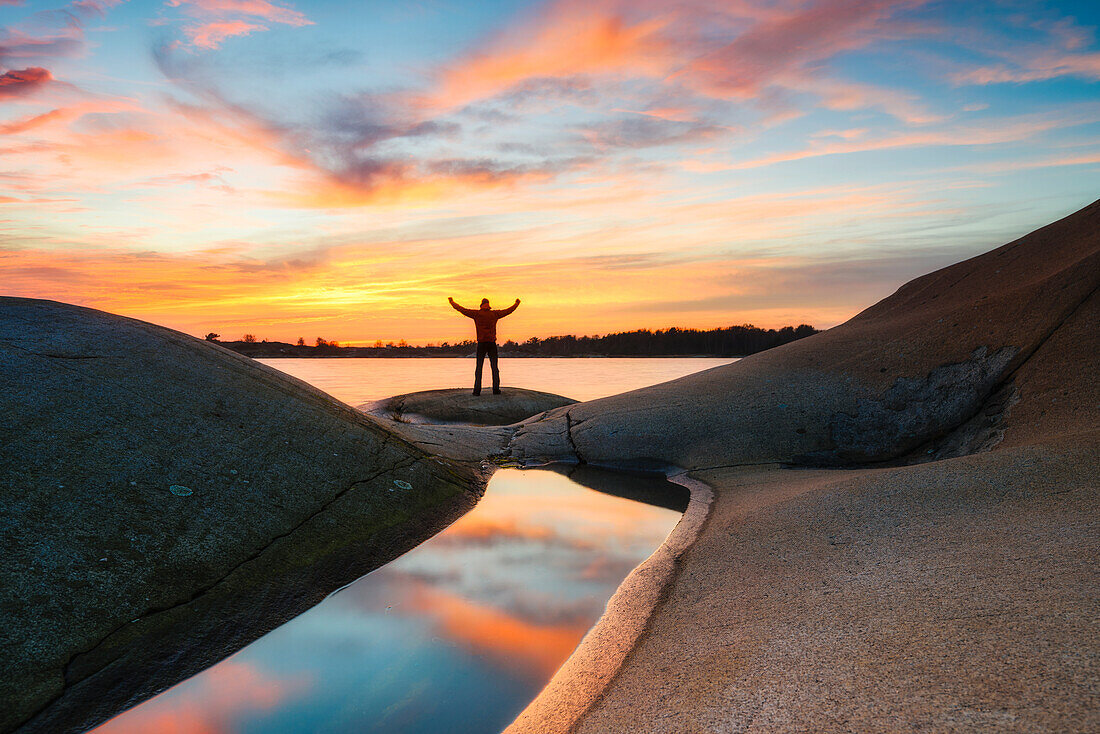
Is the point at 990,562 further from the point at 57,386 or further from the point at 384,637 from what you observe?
the point at 57,386

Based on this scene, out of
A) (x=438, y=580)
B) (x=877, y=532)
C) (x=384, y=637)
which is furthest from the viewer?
(x=438, y=580)

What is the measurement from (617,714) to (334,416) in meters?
5.24

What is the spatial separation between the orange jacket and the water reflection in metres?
9.18

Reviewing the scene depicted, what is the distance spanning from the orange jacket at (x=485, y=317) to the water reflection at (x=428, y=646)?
9.18 meters

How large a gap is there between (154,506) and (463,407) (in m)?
9.56

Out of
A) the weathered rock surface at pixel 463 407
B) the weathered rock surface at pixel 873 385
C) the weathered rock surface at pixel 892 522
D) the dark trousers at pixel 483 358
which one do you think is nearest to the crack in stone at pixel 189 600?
the weathered rock surface at pixel 892 522

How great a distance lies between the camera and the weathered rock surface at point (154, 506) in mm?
3201

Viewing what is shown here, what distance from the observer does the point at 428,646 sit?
3486mm

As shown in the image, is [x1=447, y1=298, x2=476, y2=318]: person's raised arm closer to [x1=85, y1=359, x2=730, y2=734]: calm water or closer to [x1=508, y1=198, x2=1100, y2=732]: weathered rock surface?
[x1=508, y1=198, x2=1100, y2=732]: weathered rock surface

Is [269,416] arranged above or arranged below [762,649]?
above

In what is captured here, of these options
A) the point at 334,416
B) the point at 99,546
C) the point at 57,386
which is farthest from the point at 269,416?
the point at 99,546

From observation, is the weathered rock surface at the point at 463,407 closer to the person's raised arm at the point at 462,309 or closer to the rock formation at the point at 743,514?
the person's raised arm at the point at 462,309

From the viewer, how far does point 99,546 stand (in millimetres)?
3773

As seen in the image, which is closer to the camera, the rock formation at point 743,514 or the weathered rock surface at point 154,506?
the rock formation at point 743,514
